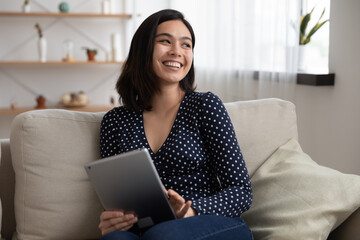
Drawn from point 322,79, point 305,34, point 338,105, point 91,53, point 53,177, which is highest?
point 305,34

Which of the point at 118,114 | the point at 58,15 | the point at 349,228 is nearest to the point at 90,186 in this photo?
the point at 118,114

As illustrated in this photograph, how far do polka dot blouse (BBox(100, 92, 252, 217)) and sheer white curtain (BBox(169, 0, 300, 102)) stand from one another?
1.31 metres

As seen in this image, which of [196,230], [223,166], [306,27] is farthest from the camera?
[306,27]

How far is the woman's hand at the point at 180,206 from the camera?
3.82 feet

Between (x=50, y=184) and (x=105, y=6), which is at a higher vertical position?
(x=105, y=6)

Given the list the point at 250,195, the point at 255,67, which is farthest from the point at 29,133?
the point at 255,67

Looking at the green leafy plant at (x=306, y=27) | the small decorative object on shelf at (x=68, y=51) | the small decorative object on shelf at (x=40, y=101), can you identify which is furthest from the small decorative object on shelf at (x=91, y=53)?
the green leafy plant at (x=306, y=27)

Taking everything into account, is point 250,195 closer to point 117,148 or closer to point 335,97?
point 117,148

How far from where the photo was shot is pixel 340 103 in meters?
2.28

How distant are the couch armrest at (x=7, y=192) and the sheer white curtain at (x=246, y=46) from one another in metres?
1.62

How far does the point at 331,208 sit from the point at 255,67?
1.76m

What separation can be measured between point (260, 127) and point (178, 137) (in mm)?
377

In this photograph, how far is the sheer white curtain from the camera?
2.60 m

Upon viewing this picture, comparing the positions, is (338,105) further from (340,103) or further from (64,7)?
(64,7)
